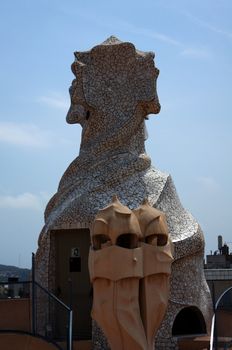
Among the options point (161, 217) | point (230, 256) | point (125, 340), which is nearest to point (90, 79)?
point (161, 217)

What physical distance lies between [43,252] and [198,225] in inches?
148

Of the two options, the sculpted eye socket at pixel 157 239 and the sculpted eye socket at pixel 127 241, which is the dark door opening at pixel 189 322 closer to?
the sculpted eye socket at pixel 157 239

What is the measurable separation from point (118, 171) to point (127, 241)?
6.08 metres

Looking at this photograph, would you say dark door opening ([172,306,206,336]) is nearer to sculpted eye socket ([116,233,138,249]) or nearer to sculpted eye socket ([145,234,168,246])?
sculpted eye socket ([145,234,168,246])

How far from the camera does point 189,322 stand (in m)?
16.9

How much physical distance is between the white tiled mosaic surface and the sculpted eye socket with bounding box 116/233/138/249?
5.42m

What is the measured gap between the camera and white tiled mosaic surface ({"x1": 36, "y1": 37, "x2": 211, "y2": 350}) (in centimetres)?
1611

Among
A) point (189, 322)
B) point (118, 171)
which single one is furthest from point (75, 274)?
point (189, 322)

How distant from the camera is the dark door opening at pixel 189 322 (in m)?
16.5

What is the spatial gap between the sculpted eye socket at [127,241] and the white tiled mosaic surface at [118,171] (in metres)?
5.42

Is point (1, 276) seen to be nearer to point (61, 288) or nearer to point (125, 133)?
point (61, 288)

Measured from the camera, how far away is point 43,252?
55.3 ft

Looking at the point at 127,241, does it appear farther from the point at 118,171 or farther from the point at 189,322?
the point at 189,322

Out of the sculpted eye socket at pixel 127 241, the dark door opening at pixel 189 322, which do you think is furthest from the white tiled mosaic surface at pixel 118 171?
the sculpted eye socket at pixel 127 241
